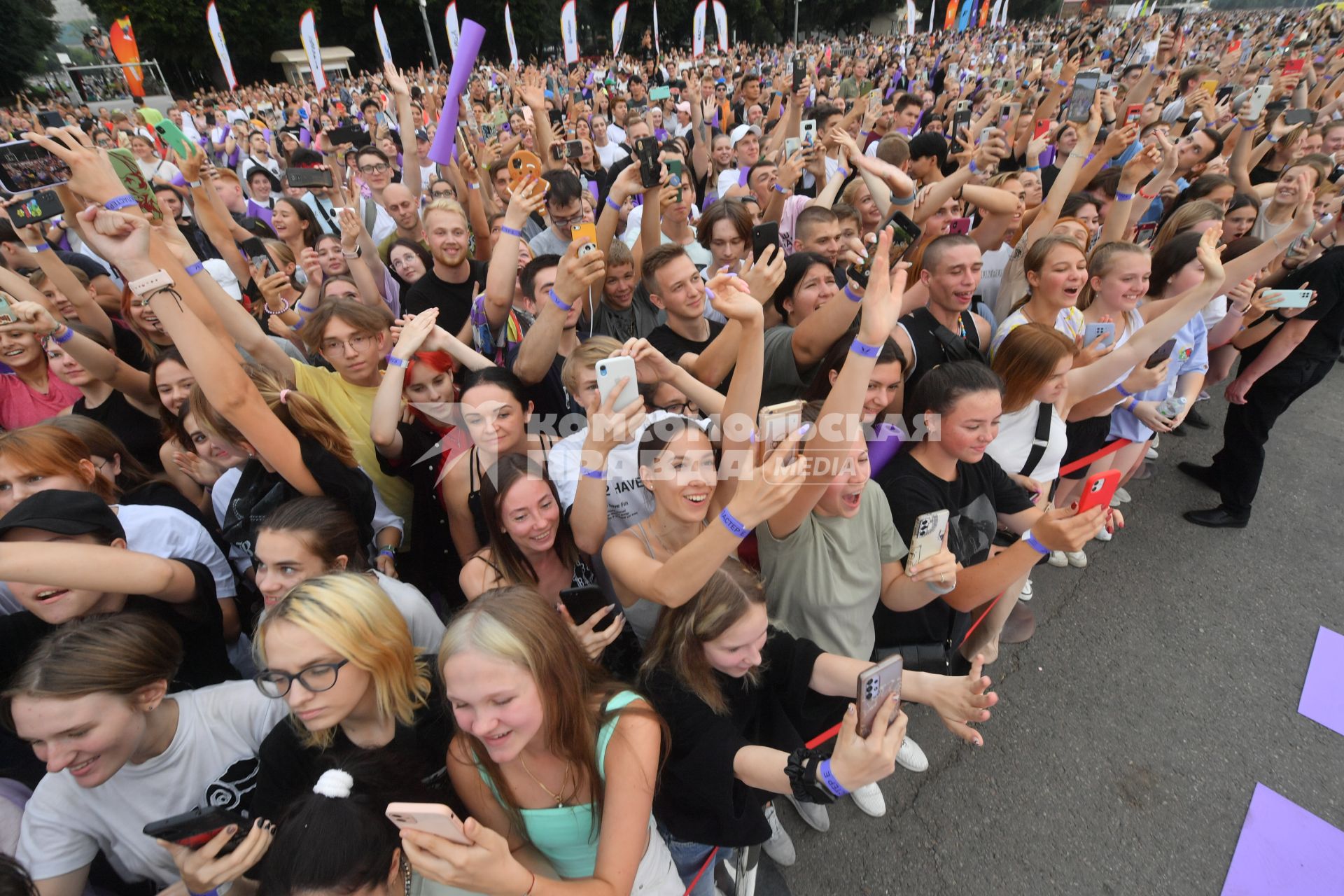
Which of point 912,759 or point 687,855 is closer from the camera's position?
point 687,855

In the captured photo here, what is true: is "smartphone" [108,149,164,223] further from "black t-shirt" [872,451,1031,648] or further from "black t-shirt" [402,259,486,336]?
"black t-shirt" [872,451,1031,648]

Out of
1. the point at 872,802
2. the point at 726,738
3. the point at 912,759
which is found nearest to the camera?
the point at 726,738

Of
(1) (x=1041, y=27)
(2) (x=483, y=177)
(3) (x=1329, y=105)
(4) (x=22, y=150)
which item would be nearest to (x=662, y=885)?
(4) (x=22, y=150)

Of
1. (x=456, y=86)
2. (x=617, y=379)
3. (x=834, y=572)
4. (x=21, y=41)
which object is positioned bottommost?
(x=834, y=572)

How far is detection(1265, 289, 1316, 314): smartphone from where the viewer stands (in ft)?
11.1

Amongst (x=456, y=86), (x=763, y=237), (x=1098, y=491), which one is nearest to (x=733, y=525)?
(x=1098, y=491)

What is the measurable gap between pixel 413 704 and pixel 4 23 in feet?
154

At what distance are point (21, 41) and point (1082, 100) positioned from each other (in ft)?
154

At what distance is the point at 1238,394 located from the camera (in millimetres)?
3828

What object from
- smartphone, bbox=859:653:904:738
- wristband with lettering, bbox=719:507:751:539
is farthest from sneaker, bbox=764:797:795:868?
wristband with lettering, bbox=719:507:751:539

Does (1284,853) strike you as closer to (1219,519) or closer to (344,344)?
(1219,519)

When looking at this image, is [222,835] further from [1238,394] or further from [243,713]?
[1238,394]

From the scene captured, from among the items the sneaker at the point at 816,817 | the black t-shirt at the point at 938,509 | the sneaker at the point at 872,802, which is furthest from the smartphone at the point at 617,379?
the sneaker at the point at 872,802

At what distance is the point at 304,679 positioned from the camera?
1.54 m
